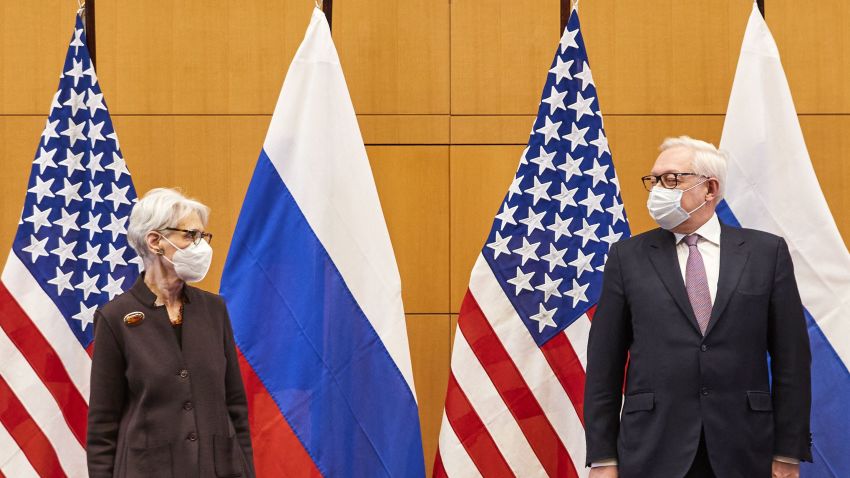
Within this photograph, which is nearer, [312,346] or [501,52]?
[312,346]

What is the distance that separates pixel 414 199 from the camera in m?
3.99

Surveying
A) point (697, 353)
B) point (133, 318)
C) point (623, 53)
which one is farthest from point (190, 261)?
point (623, 53)

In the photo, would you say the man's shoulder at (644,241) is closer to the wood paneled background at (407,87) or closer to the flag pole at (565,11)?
the wood paneled background at (407,87)

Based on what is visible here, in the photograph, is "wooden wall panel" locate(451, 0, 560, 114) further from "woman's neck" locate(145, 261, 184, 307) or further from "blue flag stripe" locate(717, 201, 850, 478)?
"woman's neck" locate(145, 261, 184, 307)

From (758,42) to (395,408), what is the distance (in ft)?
5.90

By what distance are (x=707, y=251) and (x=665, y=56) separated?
1.42m

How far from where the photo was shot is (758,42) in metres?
3.44

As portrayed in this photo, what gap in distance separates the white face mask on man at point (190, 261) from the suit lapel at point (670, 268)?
4.13ft

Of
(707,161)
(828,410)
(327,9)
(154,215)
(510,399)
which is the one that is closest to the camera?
(154,215)

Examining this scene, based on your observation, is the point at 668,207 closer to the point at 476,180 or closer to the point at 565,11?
the point at 476,180

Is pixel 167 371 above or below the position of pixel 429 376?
above

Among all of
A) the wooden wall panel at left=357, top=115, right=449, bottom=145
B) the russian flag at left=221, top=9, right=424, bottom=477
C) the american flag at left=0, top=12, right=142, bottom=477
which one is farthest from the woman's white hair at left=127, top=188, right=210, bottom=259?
the wooden wall panel at left=357, top=115, right=449, bottom=145

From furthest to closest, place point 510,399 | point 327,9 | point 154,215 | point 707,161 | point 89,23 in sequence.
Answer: point 89,23 → point 327,9 → point 510,399 → point 707,161 → point 154,215

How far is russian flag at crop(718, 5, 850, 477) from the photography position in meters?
3.31
